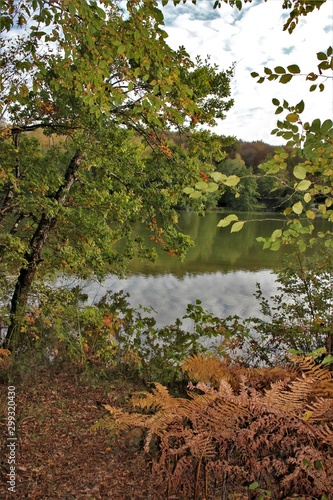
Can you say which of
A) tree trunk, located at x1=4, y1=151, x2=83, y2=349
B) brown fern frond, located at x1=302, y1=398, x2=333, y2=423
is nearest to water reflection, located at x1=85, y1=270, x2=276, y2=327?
tree trunk, located at x1=4, y1=151, x2=83, y2=349

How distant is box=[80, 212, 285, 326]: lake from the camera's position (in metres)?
10.6

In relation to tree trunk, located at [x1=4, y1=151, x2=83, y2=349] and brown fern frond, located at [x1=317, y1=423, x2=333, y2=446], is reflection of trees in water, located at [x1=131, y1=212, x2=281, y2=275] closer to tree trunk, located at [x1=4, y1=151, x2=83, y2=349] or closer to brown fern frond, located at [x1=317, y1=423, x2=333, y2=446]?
tree trunk, located at [x1=4, y1=151, x2=83, y2=349]

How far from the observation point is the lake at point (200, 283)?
10633 millimetres

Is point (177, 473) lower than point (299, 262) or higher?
lower

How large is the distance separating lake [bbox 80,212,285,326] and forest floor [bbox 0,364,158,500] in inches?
142

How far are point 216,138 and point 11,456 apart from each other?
5.23m

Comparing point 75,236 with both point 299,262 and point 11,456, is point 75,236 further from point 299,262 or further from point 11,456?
point 299,262

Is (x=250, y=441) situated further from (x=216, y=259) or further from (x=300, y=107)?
(x=216, y=259)

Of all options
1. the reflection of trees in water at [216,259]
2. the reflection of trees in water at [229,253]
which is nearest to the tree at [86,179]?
the reflection of trees in water at [216,259]

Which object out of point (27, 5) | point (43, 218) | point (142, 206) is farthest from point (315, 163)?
point (43, 218)

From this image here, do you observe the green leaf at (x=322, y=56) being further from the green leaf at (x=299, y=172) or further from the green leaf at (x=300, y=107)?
the green leaf at (x=299, y=172)

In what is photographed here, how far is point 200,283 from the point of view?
13500mm

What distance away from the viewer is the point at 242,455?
290 centimetres

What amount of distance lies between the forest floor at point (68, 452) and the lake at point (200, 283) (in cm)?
361
